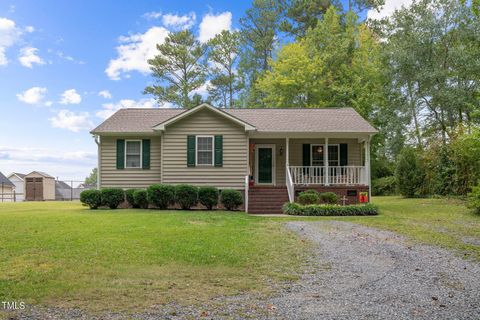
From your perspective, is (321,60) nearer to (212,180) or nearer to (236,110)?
(236,110)

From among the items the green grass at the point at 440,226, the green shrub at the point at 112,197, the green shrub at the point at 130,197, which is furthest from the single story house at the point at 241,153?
the green grass at the point at 440,226

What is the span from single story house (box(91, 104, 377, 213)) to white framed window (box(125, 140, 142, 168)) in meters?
0.04

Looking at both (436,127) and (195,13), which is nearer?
(436,127)

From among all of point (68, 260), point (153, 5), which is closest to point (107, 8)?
point (153, 5)

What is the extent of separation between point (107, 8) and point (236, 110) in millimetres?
8061

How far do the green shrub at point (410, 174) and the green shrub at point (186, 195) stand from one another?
1228 centimetres

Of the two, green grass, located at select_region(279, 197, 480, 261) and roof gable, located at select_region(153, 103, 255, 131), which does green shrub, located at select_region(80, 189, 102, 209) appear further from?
green grass, located at select_region(279, 197, 480, 261)

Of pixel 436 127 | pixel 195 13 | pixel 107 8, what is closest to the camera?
pixel 107 8

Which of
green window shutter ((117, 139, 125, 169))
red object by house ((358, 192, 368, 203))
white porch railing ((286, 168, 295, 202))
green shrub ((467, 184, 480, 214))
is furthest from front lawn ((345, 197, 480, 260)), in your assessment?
green window shutter ((117, 139, 125, 169))

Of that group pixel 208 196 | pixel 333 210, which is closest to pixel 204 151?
pixel 208 196

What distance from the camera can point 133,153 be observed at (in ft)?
53.6

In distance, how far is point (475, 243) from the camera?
7.50m

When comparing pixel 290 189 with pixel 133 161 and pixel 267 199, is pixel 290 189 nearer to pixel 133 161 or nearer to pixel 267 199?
pixel 267 199

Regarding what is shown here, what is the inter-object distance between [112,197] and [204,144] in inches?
164
